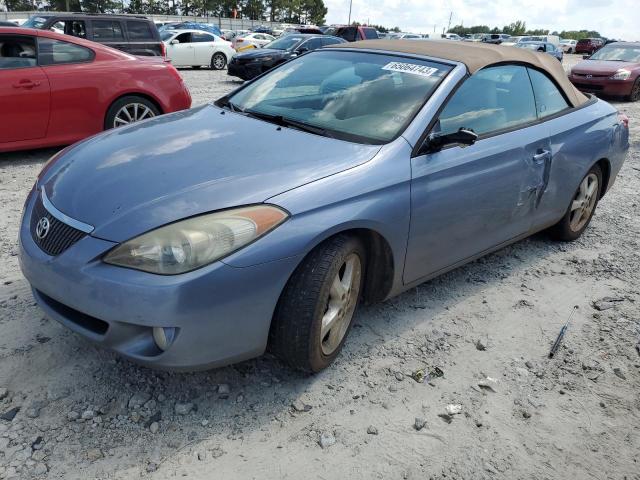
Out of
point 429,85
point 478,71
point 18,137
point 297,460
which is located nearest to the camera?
point 297,460

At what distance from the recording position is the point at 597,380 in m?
2.87

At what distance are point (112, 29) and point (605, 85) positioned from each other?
1134 cm

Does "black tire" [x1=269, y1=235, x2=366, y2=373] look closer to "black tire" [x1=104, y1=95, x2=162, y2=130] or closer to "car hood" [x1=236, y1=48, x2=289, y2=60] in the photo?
"black tire" [x1=104, y1=95, x2=162, y2=130]

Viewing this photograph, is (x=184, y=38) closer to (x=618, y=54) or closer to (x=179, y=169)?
(x=618, y=54)

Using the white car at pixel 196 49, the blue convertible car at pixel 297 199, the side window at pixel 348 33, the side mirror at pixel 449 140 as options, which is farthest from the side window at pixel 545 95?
the side window at pixel 348 33

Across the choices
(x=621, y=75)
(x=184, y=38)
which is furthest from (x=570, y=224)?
(x=184, y=38)

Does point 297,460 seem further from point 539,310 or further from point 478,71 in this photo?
point 478,71

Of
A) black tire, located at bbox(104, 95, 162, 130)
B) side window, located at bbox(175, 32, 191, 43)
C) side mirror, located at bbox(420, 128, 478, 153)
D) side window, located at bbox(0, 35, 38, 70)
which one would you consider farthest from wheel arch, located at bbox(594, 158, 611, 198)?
side window, located at bbox(175, 32, 191, 43)

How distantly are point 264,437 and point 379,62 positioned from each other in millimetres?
2330

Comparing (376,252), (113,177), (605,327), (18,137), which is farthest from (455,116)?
(18,137)

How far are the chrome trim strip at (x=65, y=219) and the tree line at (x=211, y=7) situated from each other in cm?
6584

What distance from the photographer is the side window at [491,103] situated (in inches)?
124

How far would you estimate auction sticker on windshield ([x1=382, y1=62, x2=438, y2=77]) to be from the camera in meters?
3.25

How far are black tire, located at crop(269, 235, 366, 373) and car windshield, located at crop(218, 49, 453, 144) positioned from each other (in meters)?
0.70
